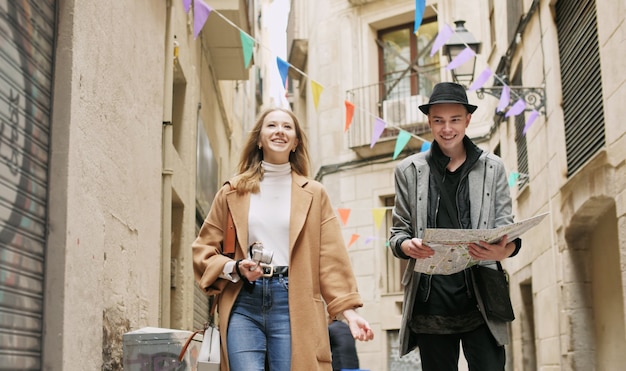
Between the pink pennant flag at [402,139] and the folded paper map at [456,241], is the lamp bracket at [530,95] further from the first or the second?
the folded paper map at [456,241]

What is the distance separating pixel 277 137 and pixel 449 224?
90 cm

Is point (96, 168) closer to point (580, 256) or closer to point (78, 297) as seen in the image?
point (78, 297)

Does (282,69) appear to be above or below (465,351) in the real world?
above

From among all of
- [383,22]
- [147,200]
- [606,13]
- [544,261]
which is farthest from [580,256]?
[383,22]

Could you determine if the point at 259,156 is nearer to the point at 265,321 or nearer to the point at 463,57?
the point at 265,321

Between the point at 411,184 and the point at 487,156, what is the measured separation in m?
0.38

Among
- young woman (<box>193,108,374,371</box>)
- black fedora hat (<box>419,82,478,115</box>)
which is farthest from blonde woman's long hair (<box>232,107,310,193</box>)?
black fedora hat (<box>419,82,478,115</box>)

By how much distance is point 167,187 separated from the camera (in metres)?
9.31

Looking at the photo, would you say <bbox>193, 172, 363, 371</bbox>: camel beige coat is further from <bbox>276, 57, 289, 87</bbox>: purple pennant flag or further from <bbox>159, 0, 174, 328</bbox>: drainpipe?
<bbox>276, 57, 289, 87</bbox>: purple pennant flag

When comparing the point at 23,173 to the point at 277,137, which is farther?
the point at 23,173

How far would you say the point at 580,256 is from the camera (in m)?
10.1

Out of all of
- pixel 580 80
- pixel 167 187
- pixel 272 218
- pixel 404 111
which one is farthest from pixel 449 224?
pixel 404 111

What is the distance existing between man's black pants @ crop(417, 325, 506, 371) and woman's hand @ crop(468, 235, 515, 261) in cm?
34

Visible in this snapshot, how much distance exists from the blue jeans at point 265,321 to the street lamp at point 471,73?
7713mm
